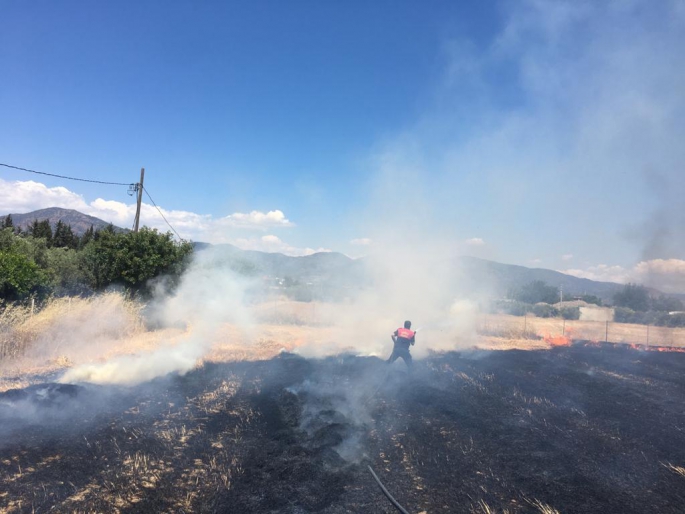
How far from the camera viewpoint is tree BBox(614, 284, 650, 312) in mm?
44281

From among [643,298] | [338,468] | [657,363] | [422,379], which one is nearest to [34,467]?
[338,468]

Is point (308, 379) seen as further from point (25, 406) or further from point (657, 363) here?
point (657, 363)

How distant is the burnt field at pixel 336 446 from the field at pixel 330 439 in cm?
3

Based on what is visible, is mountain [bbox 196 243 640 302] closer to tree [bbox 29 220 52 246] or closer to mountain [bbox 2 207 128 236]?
tree [bbox 29 220 52 246]

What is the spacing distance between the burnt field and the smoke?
4.56 ft

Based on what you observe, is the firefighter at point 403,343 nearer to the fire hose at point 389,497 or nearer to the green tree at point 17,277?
the fire hose at point 389,497

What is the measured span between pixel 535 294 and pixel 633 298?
1318 cm

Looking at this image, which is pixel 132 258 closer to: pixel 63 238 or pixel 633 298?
pixel 63 238

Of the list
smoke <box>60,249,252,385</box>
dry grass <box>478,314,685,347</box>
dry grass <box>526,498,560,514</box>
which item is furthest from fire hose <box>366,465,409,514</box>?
dry grass <box>478,314,685,347</box>

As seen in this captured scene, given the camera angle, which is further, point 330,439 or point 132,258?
point 132,258

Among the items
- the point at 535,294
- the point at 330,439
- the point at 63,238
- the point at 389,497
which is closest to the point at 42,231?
the point at 63,238

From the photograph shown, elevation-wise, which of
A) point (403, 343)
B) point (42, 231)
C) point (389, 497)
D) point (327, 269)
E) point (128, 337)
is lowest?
point (128, 337)

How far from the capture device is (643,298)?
4484 centimetres

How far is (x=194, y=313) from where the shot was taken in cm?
1831
